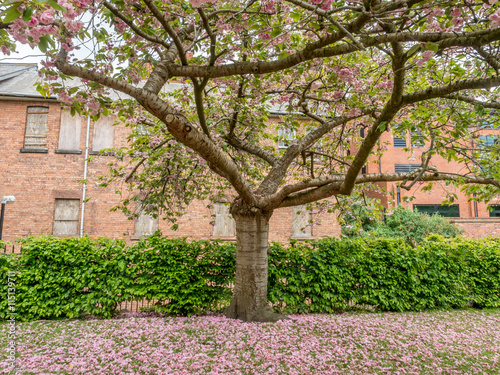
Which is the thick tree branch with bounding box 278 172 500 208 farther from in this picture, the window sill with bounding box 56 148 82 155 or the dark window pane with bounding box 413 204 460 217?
the dark window pane with bounding box 413 204 460 217

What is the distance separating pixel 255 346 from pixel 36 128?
13228 mm

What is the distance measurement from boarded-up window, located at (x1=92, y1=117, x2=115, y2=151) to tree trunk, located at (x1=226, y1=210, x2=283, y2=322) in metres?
9.55

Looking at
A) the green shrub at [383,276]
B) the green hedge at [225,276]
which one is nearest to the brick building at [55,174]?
the green shrub at [383,276]

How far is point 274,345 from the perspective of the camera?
4562 mm

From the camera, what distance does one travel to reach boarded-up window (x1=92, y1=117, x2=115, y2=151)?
42.0ft

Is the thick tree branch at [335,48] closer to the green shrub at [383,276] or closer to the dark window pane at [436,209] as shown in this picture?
the green shrub at [383,276]

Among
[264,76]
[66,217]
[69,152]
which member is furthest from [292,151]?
[66,217]

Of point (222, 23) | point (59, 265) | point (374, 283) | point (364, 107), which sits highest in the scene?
point (222, 23)

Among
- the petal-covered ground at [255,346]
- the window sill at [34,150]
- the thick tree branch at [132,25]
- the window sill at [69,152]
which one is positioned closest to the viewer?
the thick tree branch at [132,25]

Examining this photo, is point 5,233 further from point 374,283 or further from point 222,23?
point 374,283

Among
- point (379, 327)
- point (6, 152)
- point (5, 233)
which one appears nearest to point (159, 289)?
point (379, 327)

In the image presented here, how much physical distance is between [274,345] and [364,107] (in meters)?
4.73

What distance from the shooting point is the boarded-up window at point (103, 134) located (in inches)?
504

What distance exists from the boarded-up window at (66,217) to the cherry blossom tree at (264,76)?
7.35 metres
